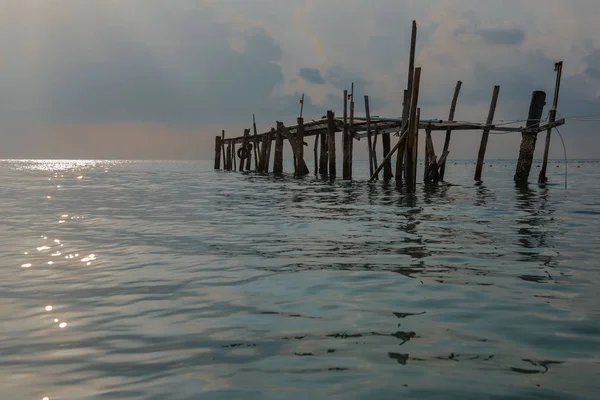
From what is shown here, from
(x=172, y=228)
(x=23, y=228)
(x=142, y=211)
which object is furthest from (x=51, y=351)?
(x=142, y=211)

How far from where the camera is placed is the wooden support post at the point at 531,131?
2269 centimetres

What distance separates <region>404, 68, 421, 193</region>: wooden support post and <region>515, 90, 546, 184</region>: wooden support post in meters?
7.52

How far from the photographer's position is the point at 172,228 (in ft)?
34.9

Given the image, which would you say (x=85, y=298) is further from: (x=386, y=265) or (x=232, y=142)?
(x=232, y=142)

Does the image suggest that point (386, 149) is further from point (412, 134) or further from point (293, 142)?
point (412, 134)

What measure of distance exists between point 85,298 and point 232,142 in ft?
134

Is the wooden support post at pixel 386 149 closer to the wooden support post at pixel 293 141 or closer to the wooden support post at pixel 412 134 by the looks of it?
the wooden support post at pixel 293 141

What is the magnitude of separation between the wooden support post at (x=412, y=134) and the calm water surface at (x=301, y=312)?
267 inches

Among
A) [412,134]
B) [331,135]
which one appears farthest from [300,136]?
[412,134]

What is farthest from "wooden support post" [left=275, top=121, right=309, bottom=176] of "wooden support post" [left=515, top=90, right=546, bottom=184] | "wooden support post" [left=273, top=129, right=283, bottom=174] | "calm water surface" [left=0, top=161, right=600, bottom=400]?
"calm water surface" [left=0, top=161, right=600, bottom=400]

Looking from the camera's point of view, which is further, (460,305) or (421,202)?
(421,202)

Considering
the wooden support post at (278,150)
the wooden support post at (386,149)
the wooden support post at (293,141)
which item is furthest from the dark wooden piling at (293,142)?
the wooden support post at (386,149)

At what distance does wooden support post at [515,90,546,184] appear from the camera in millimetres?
22688

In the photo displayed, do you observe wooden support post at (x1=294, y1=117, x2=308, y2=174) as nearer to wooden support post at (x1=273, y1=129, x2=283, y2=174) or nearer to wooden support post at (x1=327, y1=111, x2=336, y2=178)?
wooden support post at (x1=273, y1=129, x2=283, y2=174)
